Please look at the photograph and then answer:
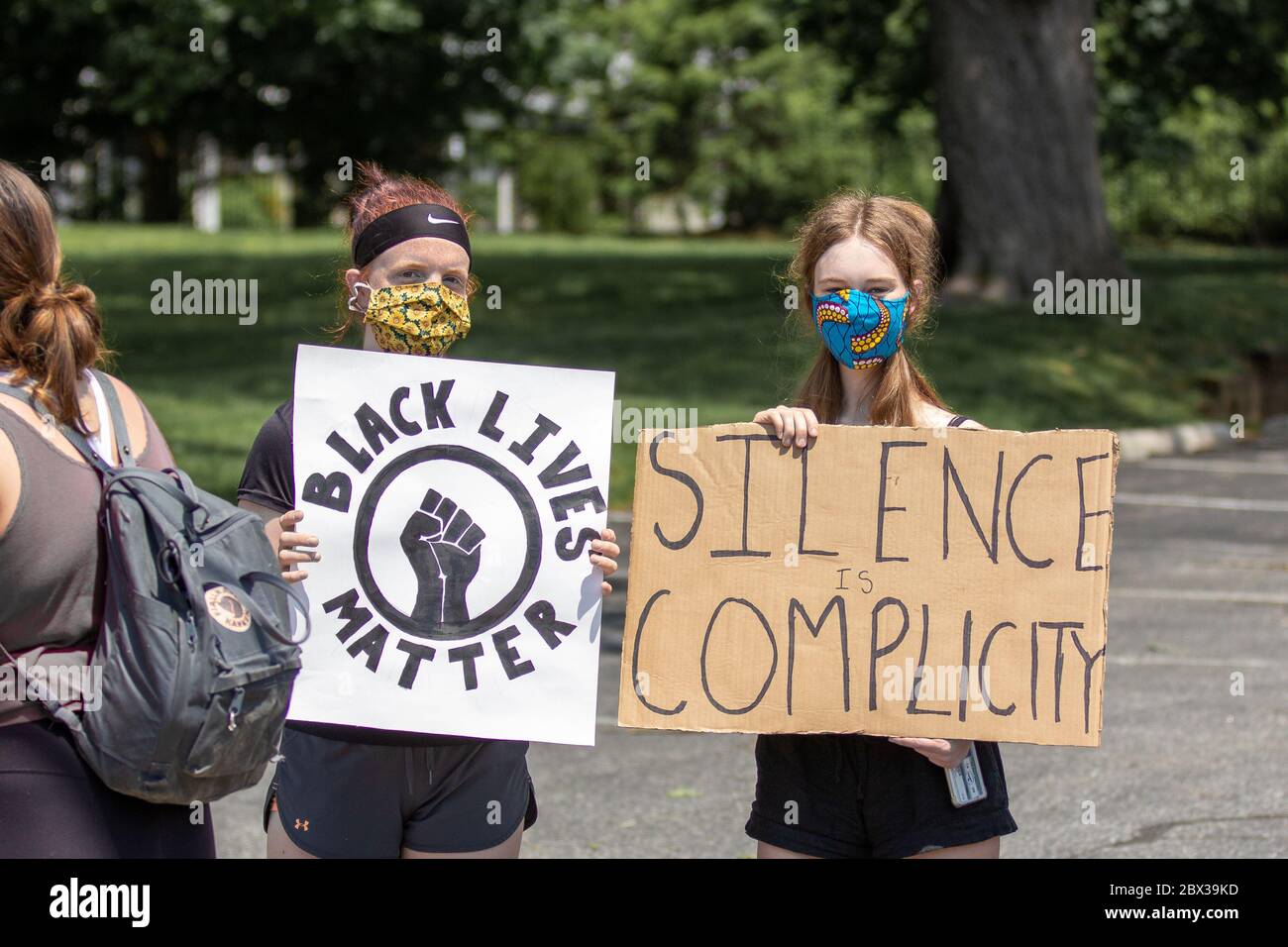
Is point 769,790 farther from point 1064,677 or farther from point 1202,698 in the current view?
point 1202,698

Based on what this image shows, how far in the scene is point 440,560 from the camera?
3.26 meters

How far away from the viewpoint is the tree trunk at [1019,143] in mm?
17125

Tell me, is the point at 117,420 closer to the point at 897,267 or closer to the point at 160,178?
the point at 897,267

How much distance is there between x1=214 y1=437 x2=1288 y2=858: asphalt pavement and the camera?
5.41 meters

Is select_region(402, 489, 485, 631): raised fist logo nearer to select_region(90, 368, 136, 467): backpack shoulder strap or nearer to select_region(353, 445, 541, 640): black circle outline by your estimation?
select_region(353, 445, 541, 640): black circle outline

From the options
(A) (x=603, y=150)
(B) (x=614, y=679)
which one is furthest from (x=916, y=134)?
(B) (x=614, y=679)

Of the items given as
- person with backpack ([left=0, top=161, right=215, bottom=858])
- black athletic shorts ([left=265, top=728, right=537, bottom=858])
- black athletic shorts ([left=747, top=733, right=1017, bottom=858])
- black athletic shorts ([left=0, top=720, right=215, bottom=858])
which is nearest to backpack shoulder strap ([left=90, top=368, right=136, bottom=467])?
person with backpack ([left=0, top=161, right=215, bottom=858])

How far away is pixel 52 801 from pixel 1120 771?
424 cm

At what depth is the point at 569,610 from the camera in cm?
328

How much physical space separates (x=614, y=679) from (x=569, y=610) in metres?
4.17

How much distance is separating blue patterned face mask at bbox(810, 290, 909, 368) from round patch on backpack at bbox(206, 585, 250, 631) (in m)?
1.25
